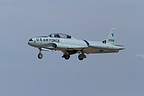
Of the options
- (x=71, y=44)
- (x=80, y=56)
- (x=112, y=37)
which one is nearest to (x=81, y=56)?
(x=80, y=56)

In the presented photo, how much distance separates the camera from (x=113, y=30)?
128 meters

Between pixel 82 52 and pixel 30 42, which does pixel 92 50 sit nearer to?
pixel 82 52

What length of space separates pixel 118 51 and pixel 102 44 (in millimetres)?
2263

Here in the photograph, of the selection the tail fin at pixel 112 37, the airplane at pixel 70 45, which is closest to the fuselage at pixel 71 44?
the airplane at pixel 70 45

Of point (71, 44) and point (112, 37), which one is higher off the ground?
point (112, 37)

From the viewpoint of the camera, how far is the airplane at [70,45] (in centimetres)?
11412

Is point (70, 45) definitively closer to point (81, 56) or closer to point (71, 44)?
point (71, 44)

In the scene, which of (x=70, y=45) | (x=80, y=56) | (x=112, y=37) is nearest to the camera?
(x=70, y=45)

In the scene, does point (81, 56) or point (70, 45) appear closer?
point (70, 45)

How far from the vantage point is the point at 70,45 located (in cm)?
11719

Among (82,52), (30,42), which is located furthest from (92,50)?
(30,42)

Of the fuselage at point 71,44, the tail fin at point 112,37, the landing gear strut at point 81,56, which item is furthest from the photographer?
the tail fin at point 112,37

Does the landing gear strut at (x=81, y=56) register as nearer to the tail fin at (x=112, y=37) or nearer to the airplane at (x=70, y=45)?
the airplane at (x=70, y=45)

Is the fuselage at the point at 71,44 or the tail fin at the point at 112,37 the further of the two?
the tail fin at the point at 112,37
